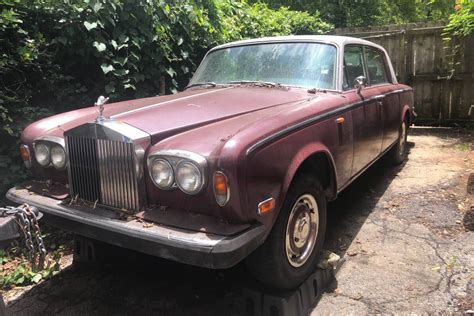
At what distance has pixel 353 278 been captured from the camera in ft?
9.52

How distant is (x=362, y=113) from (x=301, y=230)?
149cm

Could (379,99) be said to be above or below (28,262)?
above

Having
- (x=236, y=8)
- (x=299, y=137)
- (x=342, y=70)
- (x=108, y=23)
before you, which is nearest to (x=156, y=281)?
(x=299, y=137)

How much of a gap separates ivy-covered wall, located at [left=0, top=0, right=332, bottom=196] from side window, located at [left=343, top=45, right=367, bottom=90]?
77.5 inches

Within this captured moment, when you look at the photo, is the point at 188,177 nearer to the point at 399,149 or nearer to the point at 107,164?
the point at 107,164

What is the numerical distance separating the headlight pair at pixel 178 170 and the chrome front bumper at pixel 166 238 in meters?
0.23

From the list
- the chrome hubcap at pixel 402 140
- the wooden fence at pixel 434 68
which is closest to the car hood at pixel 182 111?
the chrome hubcap at pixel 402 140

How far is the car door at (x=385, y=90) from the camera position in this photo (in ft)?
14.3

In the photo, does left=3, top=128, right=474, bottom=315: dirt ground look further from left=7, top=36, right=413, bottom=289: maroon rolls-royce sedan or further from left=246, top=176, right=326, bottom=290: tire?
left=7, top=36, right=413, bottom=289: maroon rolls-royce sedan

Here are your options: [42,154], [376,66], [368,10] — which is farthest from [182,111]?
[368,10]

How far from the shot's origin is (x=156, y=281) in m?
2.96

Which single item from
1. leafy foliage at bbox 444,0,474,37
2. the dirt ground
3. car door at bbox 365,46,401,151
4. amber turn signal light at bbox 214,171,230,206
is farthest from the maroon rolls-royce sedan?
leafy foliage at bbox 444,0,474,37

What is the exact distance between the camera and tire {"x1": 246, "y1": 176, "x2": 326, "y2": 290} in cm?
233

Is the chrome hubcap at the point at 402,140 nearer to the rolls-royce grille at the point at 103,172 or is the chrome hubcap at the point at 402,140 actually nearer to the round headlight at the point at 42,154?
the rolls-royce grille at the point at 103,172
